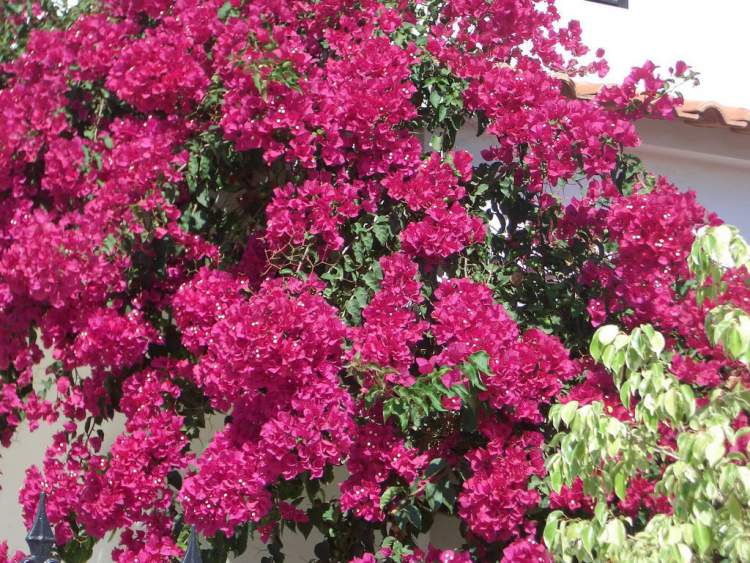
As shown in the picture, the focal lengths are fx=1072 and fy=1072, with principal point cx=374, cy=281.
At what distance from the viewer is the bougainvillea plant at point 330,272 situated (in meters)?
3.25

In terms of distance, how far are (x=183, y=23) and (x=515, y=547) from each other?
224cm

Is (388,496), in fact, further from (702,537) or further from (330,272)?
(702,537)

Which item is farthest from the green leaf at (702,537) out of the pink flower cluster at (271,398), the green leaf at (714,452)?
the pink flower cluster at (271,398)

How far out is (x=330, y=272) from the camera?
3676 mm

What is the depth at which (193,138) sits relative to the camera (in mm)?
3971

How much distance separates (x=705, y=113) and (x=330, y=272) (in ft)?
6.79

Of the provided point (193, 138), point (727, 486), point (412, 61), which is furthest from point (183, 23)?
point (727, 486)

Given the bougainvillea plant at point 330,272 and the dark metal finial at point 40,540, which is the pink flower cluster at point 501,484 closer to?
the bougainvillea plant at point 330,272

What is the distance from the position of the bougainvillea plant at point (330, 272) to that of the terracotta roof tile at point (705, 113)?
10.8 inches

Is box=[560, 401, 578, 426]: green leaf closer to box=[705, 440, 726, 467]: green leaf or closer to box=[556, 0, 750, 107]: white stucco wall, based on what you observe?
box=[705, 440, 726, 467]: green leaf

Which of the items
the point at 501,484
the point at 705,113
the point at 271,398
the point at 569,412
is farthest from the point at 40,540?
the point at 705,113

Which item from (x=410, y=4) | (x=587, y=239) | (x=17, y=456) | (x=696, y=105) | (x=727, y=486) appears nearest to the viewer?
(x=727, y=486)

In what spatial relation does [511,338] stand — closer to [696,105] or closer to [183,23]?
[183,23]

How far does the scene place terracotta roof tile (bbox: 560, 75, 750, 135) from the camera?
468cm
